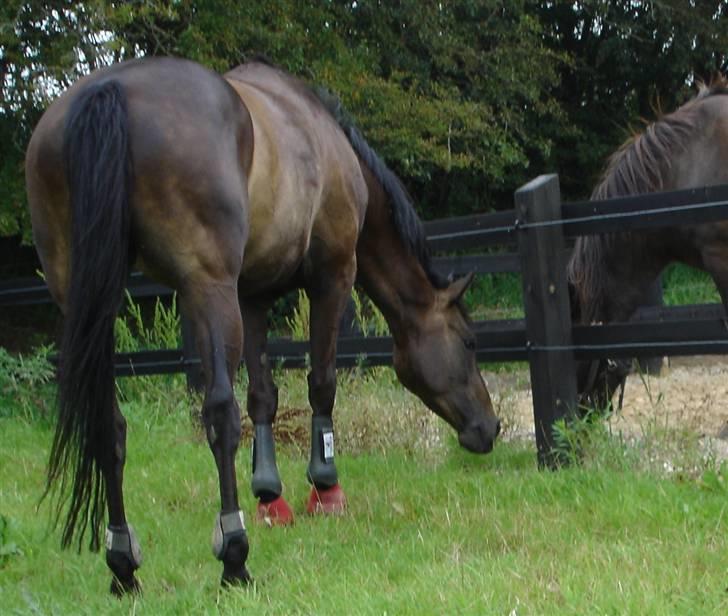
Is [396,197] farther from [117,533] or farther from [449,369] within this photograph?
[117,533]

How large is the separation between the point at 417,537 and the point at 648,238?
2.94 meters

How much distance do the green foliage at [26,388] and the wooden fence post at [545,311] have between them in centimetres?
412

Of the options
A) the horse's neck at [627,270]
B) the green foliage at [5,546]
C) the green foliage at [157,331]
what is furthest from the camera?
the green foliage at [157,331]

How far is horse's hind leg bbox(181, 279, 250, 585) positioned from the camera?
146 inches

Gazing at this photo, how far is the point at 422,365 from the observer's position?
5.68 metres

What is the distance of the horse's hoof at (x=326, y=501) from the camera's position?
505 centimetres

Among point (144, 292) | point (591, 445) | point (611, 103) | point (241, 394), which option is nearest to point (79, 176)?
point (591, 445)

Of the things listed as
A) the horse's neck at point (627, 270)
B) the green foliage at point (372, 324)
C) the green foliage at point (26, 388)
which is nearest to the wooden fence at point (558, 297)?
the horse's neck at point (627, 270)

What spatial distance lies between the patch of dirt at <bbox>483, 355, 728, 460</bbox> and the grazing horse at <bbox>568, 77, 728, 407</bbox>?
1.49ft

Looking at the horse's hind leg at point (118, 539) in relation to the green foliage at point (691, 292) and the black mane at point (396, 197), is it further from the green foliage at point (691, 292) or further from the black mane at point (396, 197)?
the green foliage at point (691, 292)

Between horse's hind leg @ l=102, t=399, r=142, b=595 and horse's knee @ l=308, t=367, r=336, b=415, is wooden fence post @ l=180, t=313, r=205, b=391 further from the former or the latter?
horse's hind leg @ l=102, t=399, r=142, b=595

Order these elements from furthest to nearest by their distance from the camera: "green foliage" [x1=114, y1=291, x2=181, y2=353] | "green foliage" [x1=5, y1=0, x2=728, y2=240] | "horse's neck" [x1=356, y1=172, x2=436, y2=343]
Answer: "green foliage" [x1=5, y1=0, x2=728, y2=240] < "green foliage" [x1=114, y1=291, x2=181, y2=353] < "horse's neck" [x1=356, y1=172, x2=436, y2=343]

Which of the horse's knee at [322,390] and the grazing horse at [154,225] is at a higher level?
the grazing horse at [154,225]

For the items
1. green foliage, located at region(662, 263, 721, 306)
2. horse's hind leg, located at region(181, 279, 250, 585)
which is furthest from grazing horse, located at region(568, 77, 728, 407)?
green foliage, located at region(662, 263, 721, 306)
